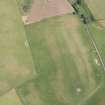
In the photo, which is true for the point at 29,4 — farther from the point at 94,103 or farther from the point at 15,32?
the point at 94,103

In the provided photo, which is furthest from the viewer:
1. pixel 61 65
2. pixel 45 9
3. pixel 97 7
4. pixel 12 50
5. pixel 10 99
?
pixel 97 7

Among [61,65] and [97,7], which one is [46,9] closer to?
[97,7]

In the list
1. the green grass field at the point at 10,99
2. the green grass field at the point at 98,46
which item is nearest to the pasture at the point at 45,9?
the green grass field at the point at 98,46

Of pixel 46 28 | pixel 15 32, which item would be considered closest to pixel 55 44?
pixel 46 28

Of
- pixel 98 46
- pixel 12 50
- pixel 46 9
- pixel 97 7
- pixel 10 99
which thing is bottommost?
pixel 10 99

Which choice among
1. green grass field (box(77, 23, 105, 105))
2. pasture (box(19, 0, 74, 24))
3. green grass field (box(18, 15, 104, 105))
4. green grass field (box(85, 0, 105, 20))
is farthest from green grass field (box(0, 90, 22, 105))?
green grass field (box(85, 0, 105, 20))

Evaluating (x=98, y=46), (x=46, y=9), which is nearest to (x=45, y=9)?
(x=46, y=9)
